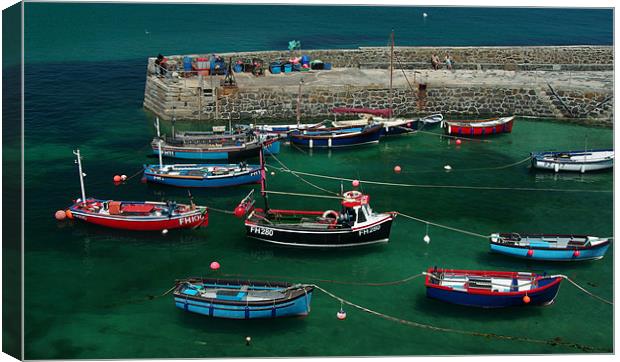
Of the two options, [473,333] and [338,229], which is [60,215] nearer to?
[338,229]

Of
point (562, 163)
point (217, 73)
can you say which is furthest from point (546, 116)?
point (217, 73)

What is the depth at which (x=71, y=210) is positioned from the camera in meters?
39.5

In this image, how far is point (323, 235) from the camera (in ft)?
120

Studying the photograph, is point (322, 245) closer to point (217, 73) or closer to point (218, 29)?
point (217, 73)

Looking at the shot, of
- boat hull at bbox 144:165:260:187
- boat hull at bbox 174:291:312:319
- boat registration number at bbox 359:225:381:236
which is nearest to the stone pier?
boat hull at bbox 144:165:260:187

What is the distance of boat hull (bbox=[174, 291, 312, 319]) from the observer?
30.9 metres

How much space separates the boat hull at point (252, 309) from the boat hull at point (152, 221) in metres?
7.72

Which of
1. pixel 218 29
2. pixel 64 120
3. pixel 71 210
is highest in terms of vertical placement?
pixel 218 29

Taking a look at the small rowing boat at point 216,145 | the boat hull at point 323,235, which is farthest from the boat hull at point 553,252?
the small rowing boat at point 216,145

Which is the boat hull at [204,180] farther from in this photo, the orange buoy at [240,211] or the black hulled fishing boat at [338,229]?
the black hulled fishing boat at [338,229]

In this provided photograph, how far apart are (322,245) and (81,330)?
11.0 m

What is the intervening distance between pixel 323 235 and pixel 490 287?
24.5ft

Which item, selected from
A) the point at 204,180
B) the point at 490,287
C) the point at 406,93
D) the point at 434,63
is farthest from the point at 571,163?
the point at 204,180

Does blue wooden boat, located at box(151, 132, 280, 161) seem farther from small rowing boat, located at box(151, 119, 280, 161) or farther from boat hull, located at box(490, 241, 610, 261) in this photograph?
boat hull, located at box(490, 241, 610, 261)
